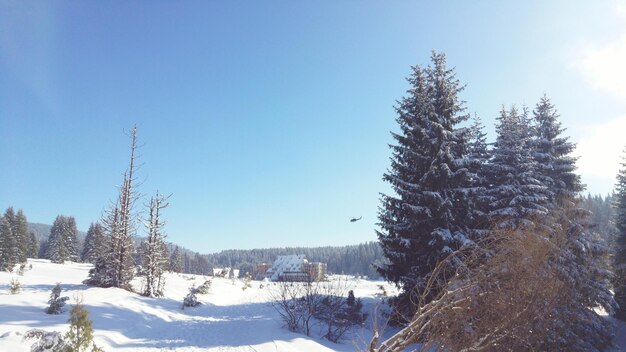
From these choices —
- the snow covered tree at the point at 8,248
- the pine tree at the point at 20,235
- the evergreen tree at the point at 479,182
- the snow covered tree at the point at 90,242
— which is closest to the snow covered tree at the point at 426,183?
the evergreen tree at the point at 479,182

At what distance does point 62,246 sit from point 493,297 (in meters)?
61.2

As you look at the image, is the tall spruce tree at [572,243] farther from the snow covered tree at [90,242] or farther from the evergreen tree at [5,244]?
the evergreen tree at [5,244]

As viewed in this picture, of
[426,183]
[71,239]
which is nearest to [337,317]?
[426,183]

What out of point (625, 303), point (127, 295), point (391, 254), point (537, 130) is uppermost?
point (537, 130)

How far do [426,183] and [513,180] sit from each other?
4.45 metres

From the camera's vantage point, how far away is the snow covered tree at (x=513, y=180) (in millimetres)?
16094

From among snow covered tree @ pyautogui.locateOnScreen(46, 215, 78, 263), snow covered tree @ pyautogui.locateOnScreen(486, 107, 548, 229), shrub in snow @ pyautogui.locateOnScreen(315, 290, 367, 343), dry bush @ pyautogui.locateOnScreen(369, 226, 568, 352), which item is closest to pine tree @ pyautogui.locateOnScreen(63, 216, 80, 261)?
snow covered tree @ pyautogui.locateOnScreen(46, 215, 78, 263)

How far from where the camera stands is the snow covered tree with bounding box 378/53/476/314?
15859mm

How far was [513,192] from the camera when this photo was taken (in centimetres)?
1661

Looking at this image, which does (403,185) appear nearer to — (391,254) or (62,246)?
(391,254)

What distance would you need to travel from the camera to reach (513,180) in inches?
682

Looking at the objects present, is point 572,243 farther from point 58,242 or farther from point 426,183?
point 58,242

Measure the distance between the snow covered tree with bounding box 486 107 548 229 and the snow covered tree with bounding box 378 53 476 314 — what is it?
4.62 ft

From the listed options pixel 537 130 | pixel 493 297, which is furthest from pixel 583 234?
pixel 493 297
